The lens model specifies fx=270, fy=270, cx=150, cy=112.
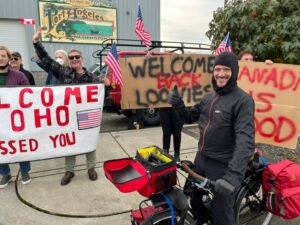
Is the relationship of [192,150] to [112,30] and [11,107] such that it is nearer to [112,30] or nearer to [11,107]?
[11,107]

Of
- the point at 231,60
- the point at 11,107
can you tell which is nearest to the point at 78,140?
the point at 11,107

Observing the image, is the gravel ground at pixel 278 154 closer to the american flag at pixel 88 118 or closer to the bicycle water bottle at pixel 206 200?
the bicycle water bottle at pixel 206 200

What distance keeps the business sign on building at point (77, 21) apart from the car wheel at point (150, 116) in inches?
375

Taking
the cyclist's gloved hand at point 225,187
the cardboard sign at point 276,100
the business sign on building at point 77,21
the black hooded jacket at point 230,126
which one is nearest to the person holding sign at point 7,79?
the black hooded jacket at point 230,126

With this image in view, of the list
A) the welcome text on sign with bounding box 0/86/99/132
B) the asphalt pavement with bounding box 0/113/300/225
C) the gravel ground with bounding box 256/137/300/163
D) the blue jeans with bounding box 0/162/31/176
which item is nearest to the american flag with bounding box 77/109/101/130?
the welcome text on sign with bounding box 0/86/99/132

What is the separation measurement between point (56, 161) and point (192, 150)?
243cm

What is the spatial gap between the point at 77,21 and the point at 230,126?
1413 centimetres

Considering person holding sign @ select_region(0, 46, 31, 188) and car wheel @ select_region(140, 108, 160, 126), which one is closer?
person holding sign @ select_region(0, 46, 31, 188)

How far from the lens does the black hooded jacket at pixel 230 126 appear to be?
6.10 ft

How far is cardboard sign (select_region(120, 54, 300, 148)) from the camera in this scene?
3719mm

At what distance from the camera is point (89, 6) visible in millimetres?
14625

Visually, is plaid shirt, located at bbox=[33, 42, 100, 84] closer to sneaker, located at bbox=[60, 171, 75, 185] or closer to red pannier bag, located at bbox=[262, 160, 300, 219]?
sneaker, located at bbox=[60, 171, 75, 185]

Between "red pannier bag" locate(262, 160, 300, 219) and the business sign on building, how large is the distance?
1391 centimetres

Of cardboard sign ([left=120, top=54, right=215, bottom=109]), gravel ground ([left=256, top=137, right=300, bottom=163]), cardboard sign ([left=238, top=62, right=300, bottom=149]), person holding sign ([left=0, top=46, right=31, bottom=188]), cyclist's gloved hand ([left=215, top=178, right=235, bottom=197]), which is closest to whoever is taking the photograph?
cyclist's gloved hand ([left=215, top=178, right=235, bottom=197])
